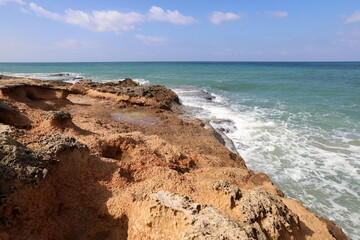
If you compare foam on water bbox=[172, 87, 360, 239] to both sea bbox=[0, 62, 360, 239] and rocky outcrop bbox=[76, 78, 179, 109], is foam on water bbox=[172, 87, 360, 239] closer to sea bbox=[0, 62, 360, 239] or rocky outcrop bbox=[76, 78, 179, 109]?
sea bbox=[0, 62, 360, 239]

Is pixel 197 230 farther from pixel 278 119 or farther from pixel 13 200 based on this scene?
pixel 278 119

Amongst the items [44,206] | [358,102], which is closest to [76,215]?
[44,206]

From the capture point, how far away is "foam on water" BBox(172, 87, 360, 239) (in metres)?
6.91

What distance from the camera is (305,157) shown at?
959 centimetres

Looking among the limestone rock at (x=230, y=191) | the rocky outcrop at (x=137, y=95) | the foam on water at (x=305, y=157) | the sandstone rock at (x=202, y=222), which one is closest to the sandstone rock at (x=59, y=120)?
the sandstone rock at (x=202, y=222)

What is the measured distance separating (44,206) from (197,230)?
211 centimetres

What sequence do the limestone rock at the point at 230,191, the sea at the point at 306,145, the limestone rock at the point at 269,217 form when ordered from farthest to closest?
the sea at the point at 306,145 → the limestone rock at the point at 230,191 → the limestone rock at the point at 269,217

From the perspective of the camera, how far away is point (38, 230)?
293 cm

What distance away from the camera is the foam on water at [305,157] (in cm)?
691

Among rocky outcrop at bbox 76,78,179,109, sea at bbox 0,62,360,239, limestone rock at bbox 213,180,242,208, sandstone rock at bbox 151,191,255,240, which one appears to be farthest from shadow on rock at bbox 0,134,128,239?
rocky outcrop at bbox 76,78,179,109

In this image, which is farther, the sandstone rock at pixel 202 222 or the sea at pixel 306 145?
the sea at pixel 306 145

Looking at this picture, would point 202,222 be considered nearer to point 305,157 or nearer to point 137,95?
point 305,157

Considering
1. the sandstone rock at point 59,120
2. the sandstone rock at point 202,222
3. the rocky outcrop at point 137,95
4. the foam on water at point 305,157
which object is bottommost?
the foam on water at point 305,157

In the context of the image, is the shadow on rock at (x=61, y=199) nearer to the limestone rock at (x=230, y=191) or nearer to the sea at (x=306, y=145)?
the limestone rock at (x=230, y=191)
